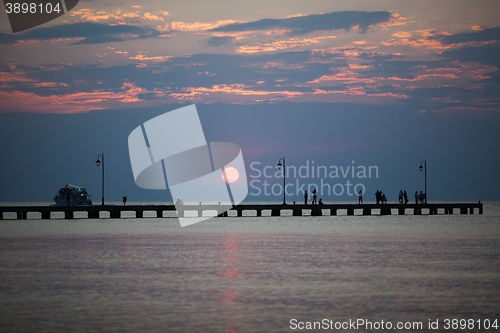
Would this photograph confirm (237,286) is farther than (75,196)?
No

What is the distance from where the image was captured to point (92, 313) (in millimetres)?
13734

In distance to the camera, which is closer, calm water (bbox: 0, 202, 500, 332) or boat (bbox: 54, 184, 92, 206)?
calm water (bbox: 0, 202, 500, 332)

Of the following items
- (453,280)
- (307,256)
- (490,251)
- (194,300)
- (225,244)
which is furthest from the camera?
(225,244)

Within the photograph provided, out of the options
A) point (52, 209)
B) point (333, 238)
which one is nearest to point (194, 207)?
point (52, 209)

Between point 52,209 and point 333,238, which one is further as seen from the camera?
point 52,209

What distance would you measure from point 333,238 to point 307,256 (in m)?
10.8

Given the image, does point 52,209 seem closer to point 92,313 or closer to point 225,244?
point 225,244

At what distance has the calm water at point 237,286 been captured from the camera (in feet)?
43.5

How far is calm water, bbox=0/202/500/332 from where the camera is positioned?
13.3 meters

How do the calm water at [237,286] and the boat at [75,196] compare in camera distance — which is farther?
the boat at [75,196]

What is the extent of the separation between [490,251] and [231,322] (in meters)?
18.2

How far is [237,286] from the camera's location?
17359 mm

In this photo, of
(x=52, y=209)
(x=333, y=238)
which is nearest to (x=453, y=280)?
(x=333, y=238)

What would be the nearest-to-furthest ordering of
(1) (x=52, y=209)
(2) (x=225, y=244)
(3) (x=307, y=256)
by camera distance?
(3) (x=307, y=256), (2) (x=225, y=244), (1) (x=52, y=209)
